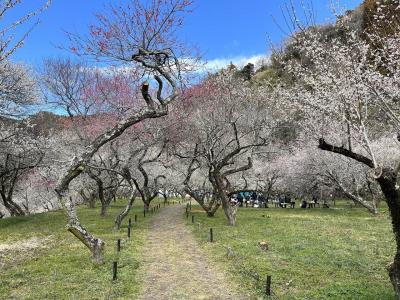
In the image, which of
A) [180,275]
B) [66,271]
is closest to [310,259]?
[180,275]

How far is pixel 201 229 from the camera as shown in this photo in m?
25.0

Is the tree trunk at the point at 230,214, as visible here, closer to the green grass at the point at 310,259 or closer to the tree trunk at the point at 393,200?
the green grass at the point at 310,259

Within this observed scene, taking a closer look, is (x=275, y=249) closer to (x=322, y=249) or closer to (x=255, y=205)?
(x=322, y=249)

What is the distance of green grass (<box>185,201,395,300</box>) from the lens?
11.7 meters

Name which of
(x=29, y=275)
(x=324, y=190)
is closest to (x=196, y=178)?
(x=324, y=190)

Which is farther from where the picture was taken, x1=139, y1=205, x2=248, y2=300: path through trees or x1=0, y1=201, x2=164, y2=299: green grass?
x1=139, y1=205, x2=248, y2=300: path through trees

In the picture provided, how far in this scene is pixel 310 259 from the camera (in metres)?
15.4

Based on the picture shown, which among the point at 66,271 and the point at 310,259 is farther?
the point at 310,259

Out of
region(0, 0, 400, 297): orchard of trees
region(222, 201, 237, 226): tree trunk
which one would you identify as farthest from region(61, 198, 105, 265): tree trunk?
region(222, 201, 237, 226): tree trunk

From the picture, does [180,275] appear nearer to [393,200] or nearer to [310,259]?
[310,259]

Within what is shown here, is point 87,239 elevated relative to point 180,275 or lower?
elevated

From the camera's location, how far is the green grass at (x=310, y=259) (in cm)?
1166

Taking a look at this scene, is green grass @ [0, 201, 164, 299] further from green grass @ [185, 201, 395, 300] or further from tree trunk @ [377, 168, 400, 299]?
tree trunk @ [377, 168, 400, 299]

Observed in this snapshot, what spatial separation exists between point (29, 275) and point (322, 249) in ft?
40.1
